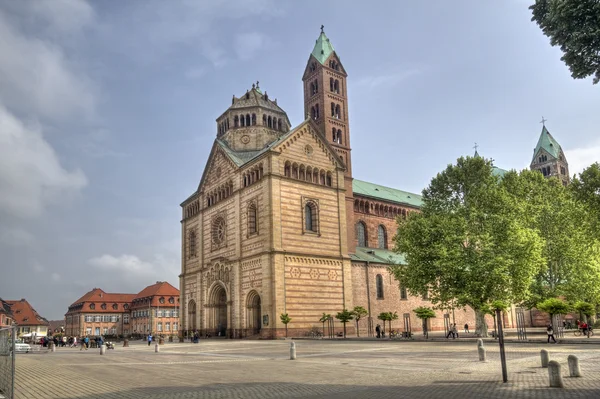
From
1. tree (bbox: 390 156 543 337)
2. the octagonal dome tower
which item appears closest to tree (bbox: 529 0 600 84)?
tree (bbox: 390 156 543 337)

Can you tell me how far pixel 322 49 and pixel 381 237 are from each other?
89.7 ft

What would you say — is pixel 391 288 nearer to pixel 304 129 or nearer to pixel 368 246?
pixel 368 246

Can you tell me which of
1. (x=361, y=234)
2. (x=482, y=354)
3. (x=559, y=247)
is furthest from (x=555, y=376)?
(x=361, y=234)

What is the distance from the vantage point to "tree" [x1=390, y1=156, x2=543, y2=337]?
131ft

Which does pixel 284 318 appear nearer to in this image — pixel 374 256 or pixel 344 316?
pixel 344 316

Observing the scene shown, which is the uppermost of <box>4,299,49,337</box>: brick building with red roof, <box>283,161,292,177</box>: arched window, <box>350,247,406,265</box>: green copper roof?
<box>283,161,292,177</box>: arched window

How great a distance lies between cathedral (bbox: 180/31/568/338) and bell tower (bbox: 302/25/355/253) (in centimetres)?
14

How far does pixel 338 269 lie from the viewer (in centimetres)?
5591

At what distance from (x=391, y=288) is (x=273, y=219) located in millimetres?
19797

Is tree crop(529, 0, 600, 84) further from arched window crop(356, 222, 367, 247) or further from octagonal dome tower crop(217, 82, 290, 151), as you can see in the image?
arched window crop(356, 222, 367, 247)

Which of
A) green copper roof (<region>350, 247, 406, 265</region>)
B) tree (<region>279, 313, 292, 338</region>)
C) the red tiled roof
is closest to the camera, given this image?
tree (<region>279, 313, 292, 338</region>)

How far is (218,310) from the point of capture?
6122 centimetres

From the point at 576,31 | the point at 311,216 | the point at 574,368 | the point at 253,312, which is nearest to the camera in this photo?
the point at 576,31

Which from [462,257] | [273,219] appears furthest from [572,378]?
[273,219]
